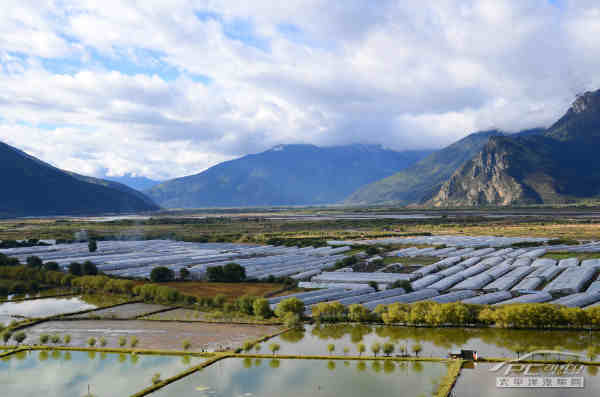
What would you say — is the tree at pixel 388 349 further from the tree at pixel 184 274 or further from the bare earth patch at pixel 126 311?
the tree at pixel 184 274

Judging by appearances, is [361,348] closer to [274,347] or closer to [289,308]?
[274,347]

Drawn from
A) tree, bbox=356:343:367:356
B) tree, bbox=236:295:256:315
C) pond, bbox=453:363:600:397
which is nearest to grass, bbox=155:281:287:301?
tree, bbox=236:295:256:315

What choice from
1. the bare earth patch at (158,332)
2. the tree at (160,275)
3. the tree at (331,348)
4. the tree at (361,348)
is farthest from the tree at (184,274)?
the tree at (361,348)

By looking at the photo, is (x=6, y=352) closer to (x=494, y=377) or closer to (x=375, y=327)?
(x=375, y=327)

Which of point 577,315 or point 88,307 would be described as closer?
point 577,315

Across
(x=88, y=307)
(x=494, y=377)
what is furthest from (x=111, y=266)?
(x=494, y=377)

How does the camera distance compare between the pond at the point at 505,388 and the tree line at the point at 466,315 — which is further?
the tree line at the point at 466,315

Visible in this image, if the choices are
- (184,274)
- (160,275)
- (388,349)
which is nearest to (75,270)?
(160,275)
